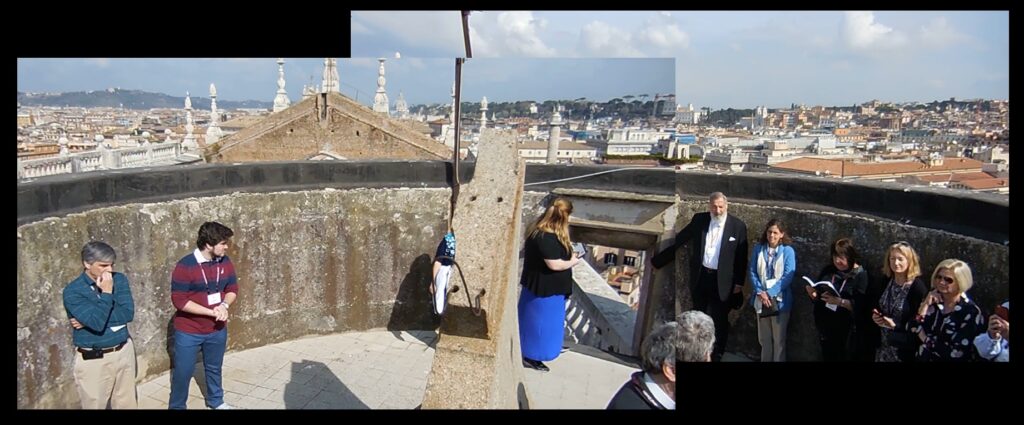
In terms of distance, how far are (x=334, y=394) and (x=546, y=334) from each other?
1.86 m

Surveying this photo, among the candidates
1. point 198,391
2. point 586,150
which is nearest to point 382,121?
point 586,150

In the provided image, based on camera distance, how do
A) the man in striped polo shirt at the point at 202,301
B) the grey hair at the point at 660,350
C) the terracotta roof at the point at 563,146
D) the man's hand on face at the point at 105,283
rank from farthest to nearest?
1. the terracotta roof at the point at 563,146
2. the man in striped polo shirt at the point at 202,301
3. the man's hand on face at the point at 105,283
4. the grey hair at the point at 660,350

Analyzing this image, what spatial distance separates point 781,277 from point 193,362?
14.8 ft

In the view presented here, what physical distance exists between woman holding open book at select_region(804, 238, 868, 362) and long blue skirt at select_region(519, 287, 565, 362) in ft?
6.65

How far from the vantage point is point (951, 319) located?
3.47m

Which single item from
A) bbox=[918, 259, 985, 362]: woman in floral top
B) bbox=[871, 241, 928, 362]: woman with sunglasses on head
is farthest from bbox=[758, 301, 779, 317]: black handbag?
bbox=[918, 259, 985, 362]: woman in floral top

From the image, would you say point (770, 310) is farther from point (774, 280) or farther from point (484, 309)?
point (484, 309)

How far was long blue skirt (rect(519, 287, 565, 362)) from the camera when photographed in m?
5.27

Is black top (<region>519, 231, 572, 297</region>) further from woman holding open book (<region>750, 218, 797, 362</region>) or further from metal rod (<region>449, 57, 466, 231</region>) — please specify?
woman holding open book (<region>750, 218, 797, 362</region>)

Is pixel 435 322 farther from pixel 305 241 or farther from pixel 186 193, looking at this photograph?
pixel 186 193

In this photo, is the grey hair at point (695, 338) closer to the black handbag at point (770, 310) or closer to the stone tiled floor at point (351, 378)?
the stone tiled floor at point (351, 378)

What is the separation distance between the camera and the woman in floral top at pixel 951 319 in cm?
340

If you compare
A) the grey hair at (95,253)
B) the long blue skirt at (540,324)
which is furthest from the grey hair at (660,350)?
the grey hair at (95,253)

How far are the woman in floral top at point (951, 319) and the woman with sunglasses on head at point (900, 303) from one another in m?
0.22
